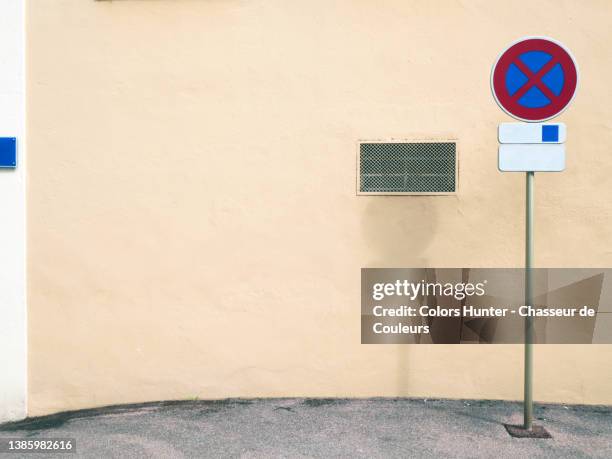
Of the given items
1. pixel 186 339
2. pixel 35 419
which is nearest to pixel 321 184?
pixel 186 339

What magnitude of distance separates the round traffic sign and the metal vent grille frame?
79cm

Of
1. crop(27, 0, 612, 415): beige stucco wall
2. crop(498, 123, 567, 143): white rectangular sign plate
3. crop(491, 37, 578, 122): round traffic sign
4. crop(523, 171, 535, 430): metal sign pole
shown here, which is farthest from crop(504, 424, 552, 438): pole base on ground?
crop(491, 37, 578, 122): round traffic sign

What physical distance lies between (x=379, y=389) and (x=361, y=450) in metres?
0.94

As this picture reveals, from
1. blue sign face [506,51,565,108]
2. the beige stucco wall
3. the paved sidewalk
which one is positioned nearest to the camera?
the paved sidewalk

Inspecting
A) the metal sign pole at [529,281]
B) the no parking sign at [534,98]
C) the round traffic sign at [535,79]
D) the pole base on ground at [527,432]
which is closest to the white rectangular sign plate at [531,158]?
the no parking sign at [534,98]

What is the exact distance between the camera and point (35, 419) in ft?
15.3

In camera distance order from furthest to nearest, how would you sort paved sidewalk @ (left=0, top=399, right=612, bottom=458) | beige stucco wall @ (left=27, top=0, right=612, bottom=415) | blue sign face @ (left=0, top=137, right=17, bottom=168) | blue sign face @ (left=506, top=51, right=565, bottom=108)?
blue sign face @ (left=0, top=137, right=17, bottom=168), beige stucco wall @ (left=27, top=0, right=612, bottom=415), blue sign face @ (left=506, top=51, right=565, bottom=108), paved sidewalk @ (left=0, top=399, right=612, bottom=458)

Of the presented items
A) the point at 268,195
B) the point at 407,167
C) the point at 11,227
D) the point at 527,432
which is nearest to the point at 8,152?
the point at 11,227

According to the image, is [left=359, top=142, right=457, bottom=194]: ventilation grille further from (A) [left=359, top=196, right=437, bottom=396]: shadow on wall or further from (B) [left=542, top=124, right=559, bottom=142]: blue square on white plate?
(B) [left=542, top=124, right=559, bottom=142]: blue square on white plate

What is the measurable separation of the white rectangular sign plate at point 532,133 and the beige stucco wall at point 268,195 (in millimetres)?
806

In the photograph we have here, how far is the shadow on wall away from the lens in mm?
4582

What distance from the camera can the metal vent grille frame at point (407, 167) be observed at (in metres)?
4.59

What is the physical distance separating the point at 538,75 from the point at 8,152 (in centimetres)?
439

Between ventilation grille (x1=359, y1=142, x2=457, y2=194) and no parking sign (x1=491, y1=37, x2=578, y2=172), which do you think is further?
ventilation grille (x1=359, y1=142, x2=457, y2=194)
